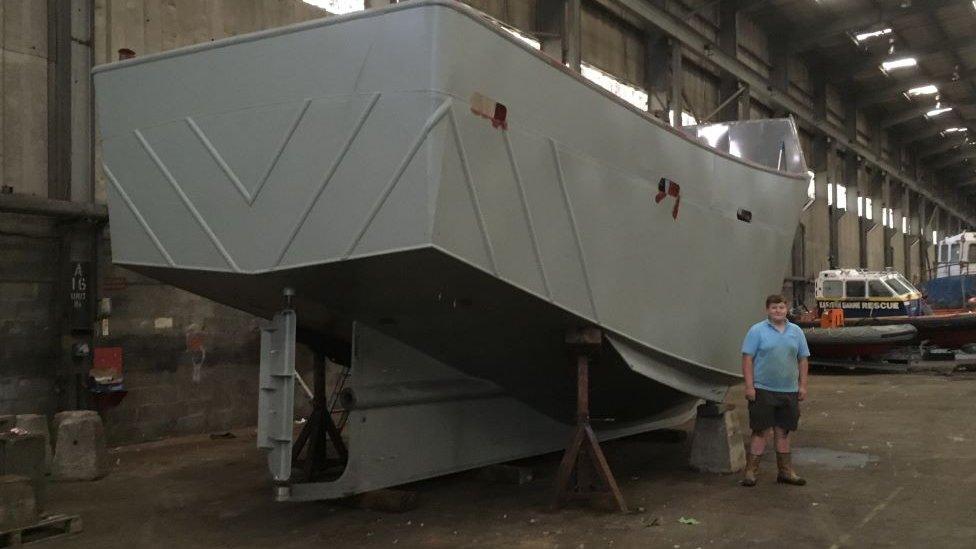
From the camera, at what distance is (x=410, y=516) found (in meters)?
4.61

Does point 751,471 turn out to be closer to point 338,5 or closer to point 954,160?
point 338,5

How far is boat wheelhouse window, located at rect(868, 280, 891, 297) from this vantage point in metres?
15.9

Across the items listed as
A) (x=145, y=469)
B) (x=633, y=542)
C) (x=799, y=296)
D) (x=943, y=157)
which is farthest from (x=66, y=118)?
(x=943, y=157)

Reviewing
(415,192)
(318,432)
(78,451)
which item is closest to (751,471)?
(318,432)

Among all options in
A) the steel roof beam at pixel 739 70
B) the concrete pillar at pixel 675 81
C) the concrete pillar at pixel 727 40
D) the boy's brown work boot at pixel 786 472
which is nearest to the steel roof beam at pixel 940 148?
the steel roof beam at pixel 739 70

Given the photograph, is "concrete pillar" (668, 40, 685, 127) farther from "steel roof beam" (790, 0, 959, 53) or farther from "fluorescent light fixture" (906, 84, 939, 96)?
"fluorescent light fixture" (906, 84, 939, 96)

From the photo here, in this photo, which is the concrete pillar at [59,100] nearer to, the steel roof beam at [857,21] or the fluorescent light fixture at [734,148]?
the fluorescent light fixture at [734,148]

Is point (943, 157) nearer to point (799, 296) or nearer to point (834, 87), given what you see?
point (834, 87)

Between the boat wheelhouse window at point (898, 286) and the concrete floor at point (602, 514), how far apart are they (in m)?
9.95

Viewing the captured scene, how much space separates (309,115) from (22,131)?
4.47 metres

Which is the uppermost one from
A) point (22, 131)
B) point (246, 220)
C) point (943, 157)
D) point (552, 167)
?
point (943, 157)

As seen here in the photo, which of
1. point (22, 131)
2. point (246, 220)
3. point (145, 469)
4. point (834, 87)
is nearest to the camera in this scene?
point (246, 220)

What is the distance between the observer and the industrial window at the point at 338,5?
30.3 ft

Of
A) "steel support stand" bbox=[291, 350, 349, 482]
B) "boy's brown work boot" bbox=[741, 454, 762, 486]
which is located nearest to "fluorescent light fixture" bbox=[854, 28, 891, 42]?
"boy's brown work boot" bbox=[741, 454, 762, 486]
